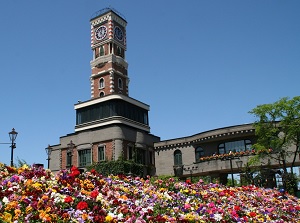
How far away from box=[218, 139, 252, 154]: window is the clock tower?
17920mm

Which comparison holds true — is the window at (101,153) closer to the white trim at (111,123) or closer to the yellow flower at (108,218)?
the white trim at (111,123)

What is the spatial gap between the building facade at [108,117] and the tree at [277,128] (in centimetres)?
1624

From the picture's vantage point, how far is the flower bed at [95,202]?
6.03 meters

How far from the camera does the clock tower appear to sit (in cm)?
4966

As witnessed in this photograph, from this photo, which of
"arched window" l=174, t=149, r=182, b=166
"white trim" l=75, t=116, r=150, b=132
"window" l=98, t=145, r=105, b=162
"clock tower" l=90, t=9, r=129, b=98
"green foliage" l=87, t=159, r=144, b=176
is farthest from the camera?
"clock tower" l=90, t=9, r=129, b=98

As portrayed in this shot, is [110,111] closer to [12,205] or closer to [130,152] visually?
[130,152]

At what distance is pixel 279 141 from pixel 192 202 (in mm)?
23243

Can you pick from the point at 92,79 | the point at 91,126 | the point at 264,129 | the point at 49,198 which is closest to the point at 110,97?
the point at 91,126

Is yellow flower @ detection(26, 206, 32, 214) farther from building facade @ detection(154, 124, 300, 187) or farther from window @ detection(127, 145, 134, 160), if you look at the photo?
window @ detection(127, 145, 134, 160)

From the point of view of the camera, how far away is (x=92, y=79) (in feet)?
168

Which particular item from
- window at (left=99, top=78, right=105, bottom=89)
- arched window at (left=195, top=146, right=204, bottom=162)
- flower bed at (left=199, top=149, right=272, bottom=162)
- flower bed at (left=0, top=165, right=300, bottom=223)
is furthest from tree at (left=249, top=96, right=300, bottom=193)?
window at (left=99, top=78, right=105, bottom=89)

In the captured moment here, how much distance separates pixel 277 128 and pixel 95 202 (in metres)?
27.5

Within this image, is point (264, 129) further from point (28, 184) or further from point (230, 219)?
point (28, 184)

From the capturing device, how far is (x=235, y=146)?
121 feet
